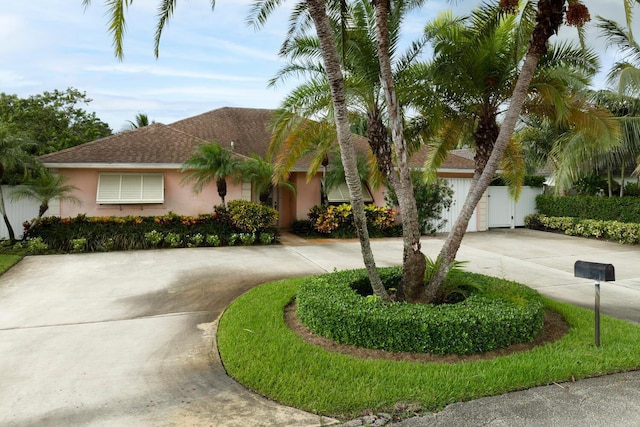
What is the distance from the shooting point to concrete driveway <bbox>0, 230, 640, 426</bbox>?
392 centimetres

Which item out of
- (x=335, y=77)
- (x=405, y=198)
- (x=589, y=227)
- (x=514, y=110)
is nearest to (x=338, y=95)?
(x=335, y=77)

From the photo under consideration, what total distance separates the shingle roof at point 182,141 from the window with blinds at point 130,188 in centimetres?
73

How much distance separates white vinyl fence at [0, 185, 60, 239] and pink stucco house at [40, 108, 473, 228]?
0.73 meters

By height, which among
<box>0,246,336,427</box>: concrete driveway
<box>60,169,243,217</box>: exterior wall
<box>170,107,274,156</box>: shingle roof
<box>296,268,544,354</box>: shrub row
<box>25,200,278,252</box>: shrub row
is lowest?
<box>0,246,336,427</box>: concrete driveway

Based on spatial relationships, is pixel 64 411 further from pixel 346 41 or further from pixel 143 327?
pixel 346 41

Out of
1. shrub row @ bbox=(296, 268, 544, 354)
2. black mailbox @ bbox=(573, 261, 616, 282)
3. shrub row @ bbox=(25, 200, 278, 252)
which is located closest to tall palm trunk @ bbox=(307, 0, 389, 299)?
shrub row @ bbox=(296, 268, 544, 354)

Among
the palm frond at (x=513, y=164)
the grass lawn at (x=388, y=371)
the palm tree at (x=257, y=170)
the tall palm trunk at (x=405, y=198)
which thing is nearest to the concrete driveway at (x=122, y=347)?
the grass lawn at (x=388, y=371)

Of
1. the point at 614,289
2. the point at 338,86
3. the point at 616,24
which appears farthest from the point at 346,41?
the point at 616,24

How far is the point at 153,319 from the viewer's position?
6.51 m

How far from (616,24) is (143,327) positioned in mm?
18402

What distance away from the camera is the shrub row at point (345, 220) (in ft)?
51.9

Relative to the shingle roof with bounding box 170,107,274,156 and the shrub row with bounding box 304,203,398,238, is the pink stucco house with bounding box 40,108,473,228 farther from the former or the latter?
the shrub row with bounding box 304,203,398,238

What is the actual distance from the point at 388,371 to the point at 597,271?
2.75 metres

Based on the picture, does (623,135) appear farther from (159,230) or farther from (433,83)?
(159,230)
